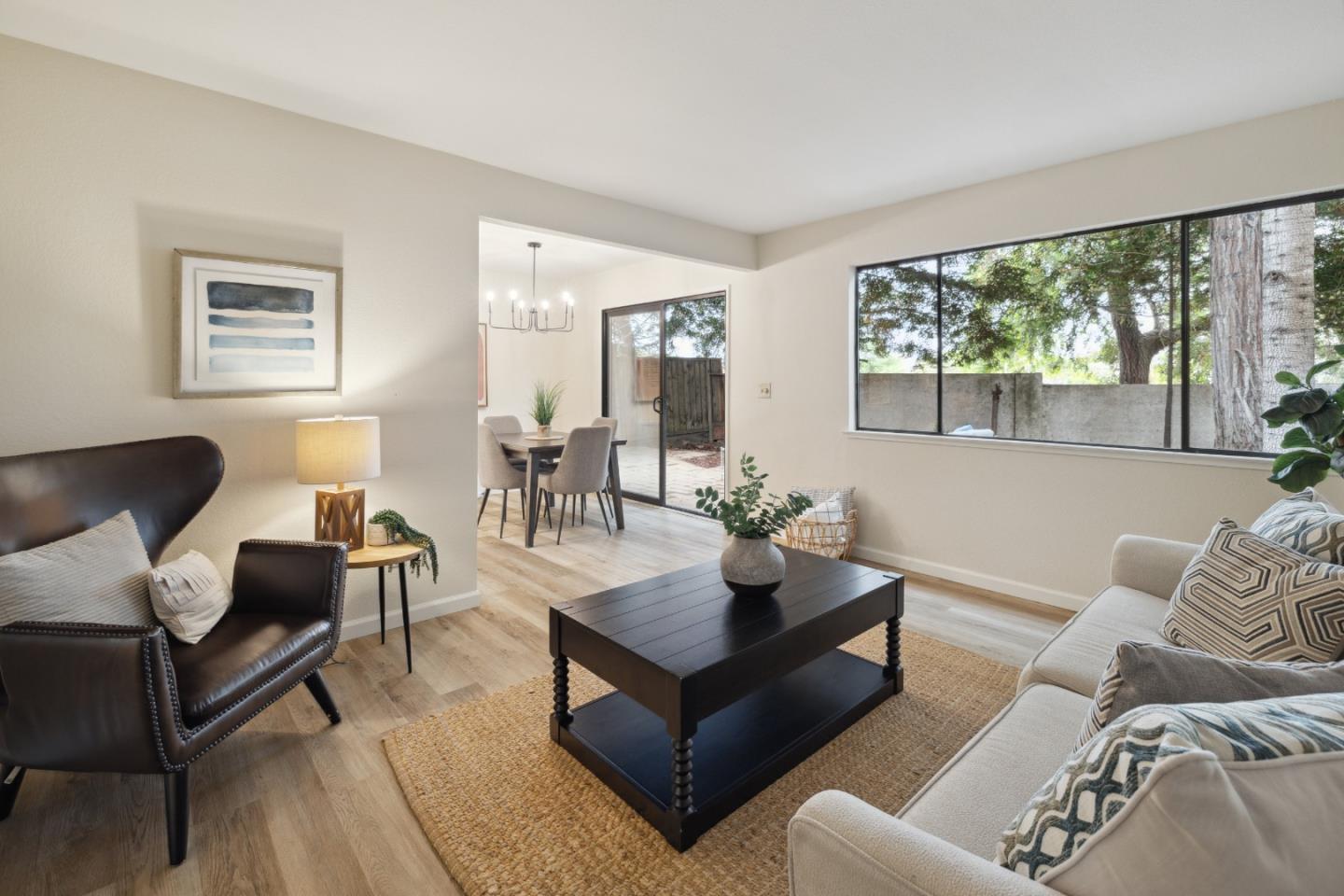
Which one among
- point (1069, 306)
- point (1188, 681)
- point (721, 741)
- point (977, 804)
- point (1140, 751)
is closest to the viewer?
point (1140, 751)

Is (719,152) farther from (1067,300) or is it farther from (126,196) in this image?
(126,196)

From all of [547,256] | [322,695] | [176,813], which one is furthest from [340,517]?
[547,256]

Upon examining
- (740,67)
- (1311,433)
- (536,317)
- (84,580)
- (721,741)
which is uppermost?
(740,67)

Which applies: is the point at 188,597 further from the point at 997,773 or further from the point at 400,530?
the point at 997,773

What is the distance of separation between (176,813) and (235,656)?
0.41 meters

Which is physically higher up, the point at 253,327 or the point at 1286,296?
the point at 1286,296

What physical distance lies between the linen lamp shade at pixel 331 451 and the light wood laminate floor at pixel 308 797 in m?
0.86

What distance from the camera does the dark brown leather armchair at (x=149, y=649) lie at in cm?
155

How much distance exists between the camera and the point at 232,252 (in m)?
2.63

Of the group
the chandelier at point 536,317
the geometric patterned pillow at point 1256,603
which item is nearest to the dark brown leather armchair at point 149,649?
the geometric patterned pillow at point 1256,603

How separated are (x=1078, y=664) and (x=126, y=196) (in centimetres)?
362

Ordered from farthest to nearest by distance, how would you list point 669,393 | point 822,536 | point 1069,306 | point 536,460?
point 669,393 → point 536,460 → point 822,536 → point 1069,306

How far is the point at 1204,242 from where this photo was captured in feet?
10.1

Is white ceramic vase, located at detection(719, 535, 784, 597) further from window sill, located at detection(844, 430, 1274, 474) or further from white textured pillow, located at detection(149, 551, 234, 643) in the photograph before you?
window sill, located at detection(844, 430, 1274, 474)
